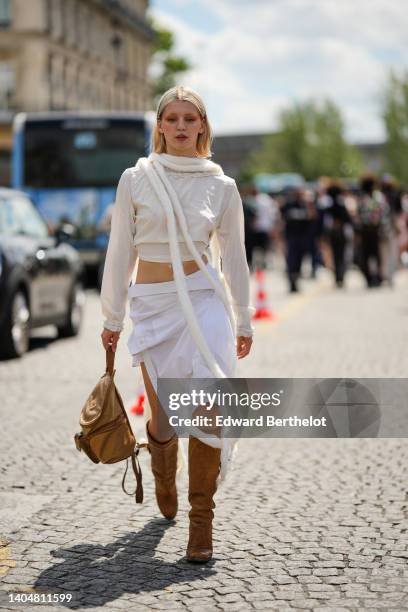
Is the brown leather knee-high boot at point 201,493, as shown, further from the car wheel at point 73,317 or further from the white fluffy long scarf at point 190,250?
the car wheel at point 73,317

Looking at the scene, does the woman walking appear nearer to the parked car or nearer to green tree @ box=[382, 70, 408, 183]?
the parked car

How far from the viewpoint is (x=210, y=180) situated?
5.12 m

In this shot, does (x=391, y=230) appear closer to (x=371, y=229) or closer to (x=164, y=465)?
(x=371, y=229)

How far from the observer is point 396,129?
102 m

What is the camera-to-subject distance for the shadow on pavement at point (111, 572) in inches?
178

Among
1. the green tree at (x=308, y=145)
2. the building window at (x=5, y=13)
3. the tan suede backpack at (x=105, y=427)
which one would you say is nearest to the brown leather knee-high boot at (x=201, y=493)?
Answer: the tan suede backpack at (x=105, y=427)

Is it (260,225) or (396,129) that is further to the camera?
(396,129)

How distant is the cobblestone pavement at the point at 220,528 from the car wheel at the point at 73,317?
476 cm

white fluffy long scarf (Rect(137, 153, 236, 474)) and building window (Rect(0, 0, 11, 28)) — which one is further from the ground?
building window (Rect(0, 0, 11, 28))

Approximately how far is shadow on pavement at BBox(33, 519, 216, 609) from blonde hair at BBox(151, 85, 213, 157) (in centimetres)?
151

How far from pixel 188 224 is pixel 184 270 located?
172 millimetres

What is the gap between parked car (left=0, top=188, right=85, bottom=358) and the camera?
12.3 meters

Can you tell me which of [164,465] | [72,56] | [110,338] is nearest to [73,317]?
[164,465]

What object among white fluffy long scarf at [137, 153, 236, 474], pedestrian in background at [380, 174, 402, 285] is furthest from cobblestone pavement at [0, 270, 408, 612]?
pedestrian in background at [380, 174, 402, 285]
